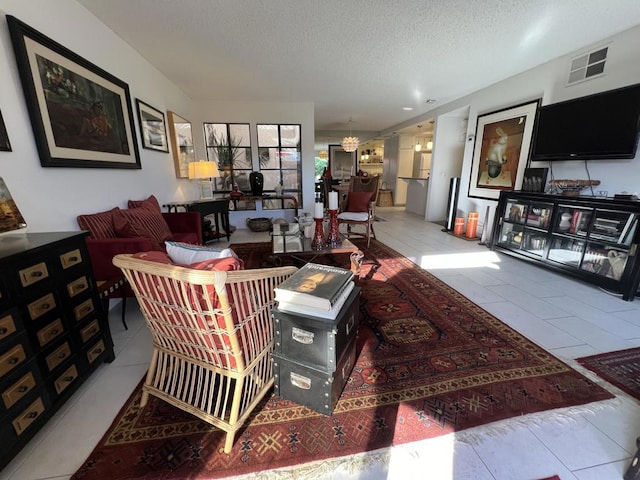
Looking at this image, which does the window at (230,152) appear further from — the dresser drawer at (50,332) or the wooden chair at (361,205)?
the dresser drawer at (50,332)

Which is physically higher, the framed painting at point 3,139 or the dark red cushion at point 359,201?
the framed painting at point 3,139

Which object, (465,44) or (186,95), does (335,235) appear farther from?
(186,95)

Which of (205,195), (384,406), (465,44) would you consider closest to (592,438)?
(384,406)

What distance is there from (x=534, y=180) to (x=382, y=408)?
11.7ft

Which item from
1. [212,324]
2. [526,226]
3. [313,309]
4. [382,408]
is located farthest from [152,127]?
[526,226]

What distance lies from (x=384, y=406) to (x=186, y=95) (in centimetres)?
532

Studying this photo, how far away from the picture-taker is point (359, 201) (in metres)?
4.12

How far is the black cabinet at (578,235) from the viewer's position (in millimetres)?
2309

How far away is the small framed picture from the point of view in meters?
3.21

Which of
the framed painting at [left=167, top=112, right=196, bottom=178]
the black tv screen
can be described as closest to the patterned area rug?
the black tv screen

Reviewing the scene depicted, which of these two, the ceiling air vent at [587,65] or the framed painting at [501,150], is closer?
the ceiling air vent at [587,65]

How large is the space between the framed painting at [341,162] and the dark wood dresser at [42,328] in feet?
30.3

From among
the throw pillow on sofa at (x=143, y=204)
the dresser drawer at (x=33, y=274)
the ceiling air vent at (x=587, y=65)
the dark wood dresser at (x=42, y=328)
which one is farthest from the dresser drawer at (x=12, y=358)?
the ceiling air vent at (x=587, y=65)

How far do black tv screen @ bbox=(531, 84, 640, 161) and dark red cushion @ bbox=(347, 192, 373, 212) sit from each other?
2216mm
